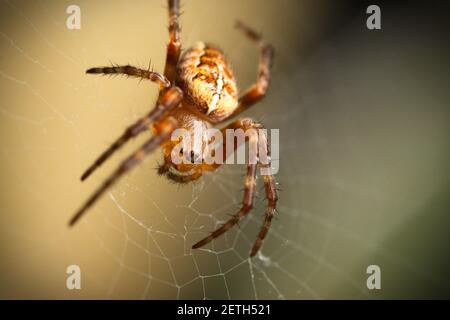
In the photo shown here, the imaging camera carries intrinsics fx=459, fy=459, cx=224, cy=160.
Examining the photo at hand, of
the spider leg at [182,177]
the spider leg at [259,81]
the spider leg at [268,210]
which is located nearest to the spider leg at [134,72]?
the spider leg at [182,177]

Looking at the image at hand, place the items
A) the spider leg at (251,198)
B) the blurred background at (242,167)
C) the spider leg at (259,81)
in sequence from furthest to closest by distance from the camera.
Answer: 1. the blurred background at (242,167)
2. the spider leg at (259,81)
3. the spider leg at (251,198)

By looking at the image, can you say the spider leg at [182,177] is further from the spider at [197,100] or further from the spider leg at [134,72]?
the spider leg at [134,72]

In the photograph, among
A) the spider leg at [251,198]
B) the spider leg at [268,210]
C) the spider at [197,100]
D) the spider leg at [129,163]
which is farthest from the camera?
the spider leg at [268,210]

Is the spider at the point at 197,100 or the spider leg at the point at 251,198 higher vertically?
the spider at the point at 197,100

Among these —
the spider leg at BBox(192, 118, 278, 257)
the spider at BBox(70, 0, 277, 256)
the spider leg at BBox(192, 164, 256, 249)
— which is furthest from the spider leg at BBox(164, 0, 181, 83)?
the spider leg at BBox(192, 164, 256, 249)

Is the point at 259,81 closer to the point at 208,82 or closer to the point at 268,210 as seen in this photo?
the point at 208,82

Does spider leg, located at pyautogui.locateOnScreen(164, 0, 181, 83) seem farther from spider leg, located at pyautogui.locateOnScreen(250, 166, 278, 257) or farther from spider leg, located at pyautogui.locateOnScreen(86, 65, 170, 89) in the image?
spider leg, located at pyautogui.locateOnScreen(250, 166, 278, 257)

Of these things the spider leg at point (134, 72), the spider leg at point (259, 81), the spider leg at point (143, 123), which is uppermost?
the spider leg at point (259, 81)

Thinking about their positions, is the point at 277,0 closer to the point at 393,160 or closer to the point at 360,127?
the point at 360,127
